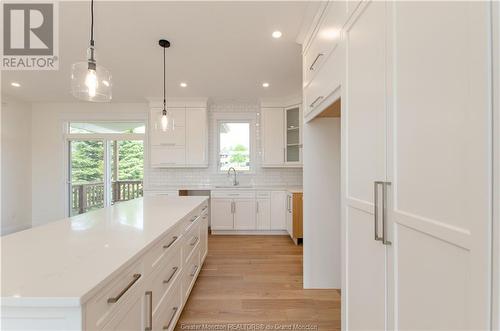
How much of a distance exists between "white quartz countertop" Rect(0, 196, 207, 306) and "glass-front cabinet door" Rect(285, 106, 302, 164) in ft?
10.9

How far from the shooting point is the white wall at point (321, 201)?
244 centimetres

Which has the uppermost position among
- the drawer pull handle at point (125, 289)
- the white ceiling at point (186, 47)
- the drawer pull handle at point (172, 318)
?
the white ceiling at point (186, 47)

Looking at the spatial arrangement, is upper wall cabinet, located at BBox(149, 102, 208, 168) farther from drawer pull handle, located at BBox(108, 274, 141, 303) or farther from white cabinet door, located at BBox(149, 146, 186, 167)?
drawer pull handle, located at BBox(108, 274, 141, 303)

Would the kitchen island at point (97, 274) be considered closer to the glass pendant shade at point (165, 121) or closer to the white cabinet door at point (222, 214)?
the glass pendant shade at point (165, 121)

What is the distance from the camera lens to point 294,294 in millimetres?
2338

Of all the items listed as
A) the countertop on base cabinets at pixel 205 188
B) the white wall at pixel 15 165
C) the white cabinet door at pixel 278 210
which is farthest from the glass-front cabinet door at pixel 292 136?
the white wall at pixel 15 165

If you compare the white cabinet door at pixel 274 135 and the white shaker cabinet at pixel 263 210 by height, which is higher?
the white cabinet door at pixel 274 135

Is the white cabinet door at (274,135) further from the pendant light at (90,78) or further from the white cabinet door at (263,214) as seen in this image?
the pendant light at (90,78)

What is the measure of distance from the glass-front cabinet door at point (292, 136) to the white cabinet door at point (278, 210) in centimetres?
72

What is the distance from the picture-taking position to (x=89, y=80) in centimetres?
160

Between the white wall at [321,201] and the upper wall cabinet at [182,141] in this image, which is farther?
the upper wall cabinet at [182,141]

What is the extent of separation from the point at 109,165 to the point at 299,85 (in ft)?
13.9

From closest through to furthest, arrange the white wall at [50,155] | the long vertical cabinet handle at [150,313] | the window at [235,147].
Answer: the long vertical cabinet handle at [150,313], the white wall at [50,155], the window at [235,147]

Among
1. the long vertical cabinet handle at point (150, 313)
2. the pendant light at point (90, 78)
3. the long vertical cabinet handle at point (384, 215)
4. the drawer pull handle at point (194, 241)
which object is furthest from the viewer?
the drawer pull handle at point (194, 241)
